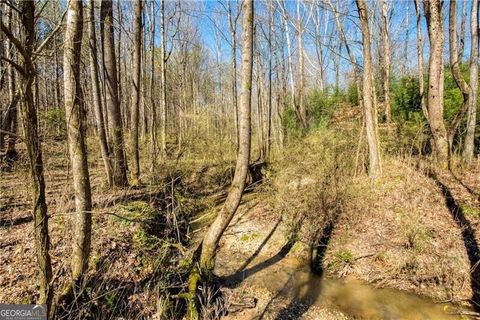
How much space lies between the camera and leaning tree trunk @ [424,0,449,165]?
24.2 feet

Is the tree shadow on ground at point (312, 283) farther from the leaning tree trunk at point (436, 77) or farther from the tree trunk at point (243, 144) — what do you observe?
the leaning tree trunk at point (436, 77)

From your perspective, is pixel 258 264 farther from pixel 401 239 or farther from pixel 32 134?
pixel 32 134

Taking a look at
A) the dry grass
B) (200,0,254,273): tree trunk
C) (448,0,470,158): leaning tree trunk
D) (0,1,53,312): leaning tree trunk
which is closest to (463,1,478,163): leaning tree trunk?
(448,0,470,158): leaning tree trunk

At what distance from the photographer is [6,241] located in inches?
170

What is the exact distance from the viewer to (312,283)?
5.43 metres

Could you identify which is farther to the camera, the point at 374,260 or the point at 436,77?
the point at 436,77

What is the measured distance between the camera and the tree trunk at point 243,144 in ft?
15.8

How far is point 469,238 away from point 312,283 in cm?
287

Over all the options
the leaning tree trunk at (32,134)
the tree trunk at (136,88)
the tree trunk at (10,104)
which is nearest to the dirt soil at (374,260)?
the leaning tree trunk at (32,134)

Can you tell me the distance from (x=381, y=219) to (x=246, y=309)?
363 cm

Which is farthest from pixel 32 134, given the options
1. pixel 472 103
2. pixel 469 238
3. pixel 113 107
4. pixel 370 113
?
pixel 472 103

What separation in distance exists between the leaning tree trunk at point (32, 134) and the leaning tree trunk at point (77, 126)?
388 mm

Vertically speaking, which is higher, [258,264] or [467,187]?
[467,187]

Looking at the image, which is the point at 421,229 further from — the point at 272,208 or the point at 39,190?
the point at 39,190
